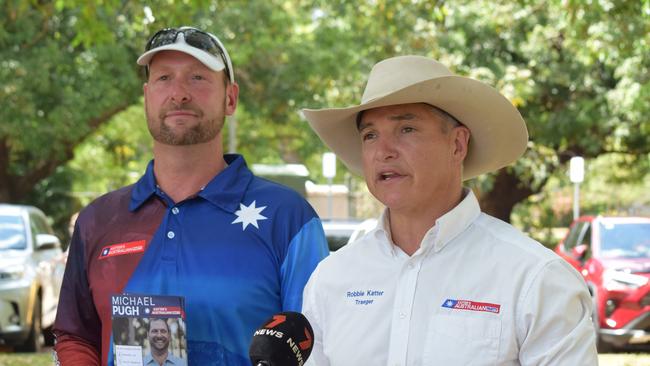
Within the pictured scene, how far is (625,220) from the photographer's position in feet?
52.3

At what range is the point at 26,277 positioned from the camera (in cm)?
1352

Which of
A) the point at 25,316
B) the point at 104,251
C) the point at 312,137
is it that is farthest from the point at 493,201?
the point at 104,251

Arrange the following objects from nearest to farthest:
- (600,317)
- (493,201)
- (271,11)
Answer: (600,317), (271,11), (493,201)

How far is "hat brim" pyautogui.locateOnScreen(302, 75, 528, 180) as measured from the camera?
3.22 m

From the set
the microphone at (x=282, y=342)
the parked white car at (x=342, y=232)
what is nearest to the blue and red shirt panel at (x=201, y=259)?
the microphone at (x=282, y=342)

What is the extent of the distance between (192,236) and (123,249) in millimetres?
256

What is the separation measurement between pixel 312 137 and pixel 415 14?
9.82 m

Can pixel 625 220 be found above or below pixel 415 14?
below

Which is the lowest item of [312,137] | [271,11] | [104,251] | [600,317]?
[600,317]

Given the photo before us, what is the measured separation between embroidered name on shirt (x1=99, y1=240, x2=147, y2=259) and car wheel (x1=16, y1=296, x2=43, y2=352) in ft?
33.1

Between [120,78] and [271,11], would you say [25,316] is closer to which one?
[120,78]

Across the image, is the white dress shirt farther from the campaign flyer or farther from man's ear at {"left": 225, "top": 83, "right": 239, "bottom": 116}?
man's ear at {"left": 225, "top": 83, "right": 239, "bottom": 116}

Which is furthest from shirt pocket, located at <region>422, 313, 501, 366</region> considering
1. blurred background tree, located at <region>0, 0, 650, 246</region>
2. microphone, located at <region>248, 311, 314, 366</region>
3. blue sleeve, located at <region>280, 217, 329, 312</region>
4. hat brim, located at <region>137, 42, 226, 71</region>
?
blurred background tree, located at <region>0, 0, 650, 246</region>

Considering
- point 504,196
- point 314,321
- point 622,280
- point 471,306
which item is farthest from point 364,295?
point 504,196
